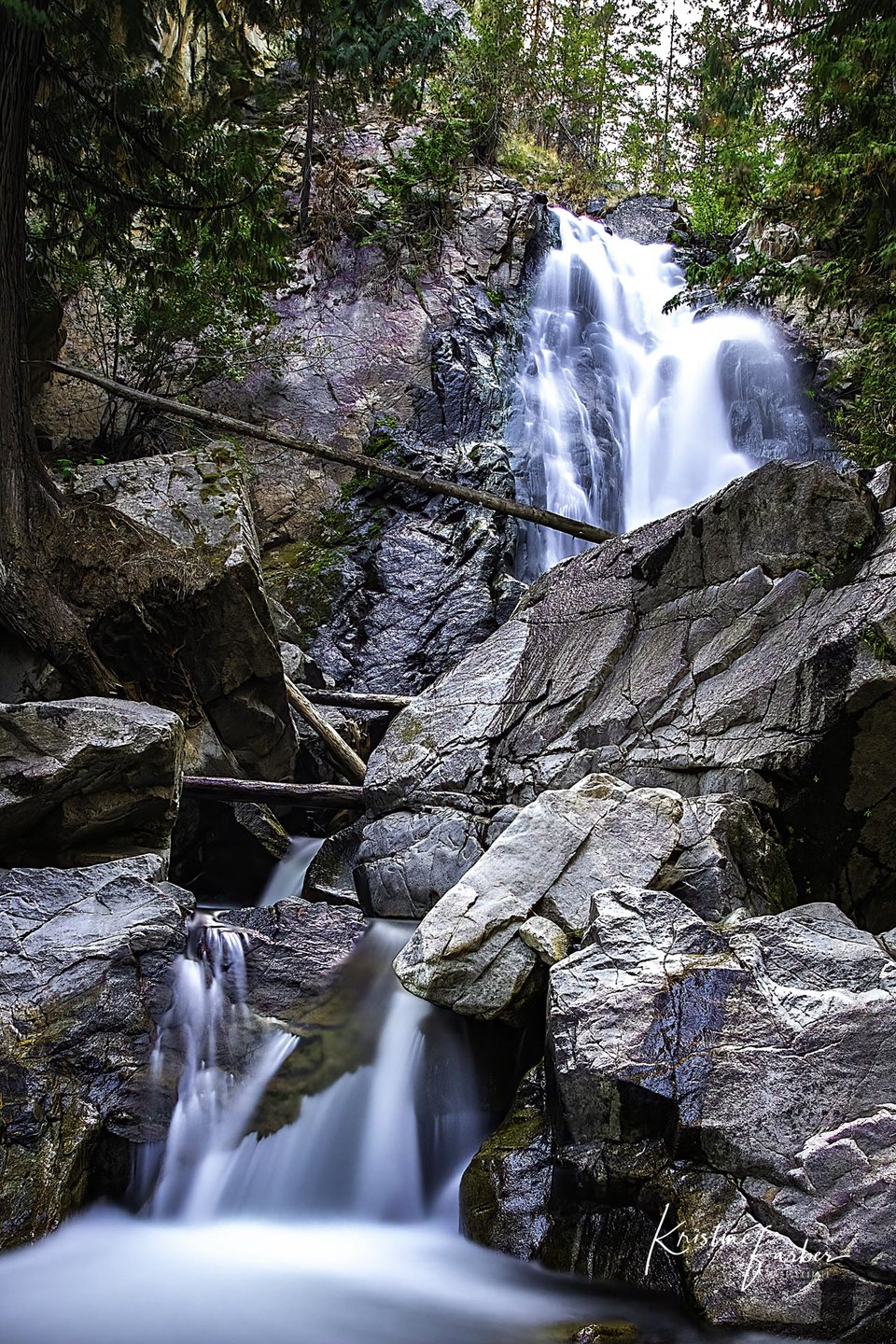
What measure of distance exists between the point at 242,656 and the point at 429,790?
231 centimetres

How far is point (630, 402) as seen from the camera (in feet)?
47.5

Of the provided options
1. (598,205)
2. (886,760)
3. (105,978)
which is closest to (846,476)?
(886,760)

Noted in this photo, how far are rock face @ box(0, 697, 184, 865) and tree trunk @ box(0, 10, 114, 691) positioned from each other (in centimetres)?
118

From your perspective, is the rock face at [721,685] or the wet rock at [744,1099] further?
the rock face at [721,685]

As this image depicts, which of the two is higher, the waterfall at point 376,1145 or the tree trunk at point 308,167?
the tree trunk at point 308,167

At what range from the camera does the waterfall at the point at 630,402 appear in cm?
1317

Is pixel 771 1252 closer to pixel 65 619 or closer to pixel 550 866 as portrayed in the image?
pixel 550 866

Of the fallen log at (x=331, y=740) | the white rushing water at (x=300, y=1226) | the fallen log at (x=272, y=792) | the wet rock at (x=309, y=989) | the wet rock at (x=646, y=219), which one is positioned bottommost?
the white rushing water at (x=300, y=1226)

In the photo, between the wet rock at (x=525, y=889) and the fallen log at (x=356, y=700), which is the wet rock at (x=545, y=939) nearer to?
the wet rock at (x=525, y=889)

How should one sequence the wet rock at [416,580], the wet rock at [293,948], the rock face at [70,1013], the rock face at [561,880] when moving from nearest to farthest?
the rock face at [70,1013] < the rock face at [561,880] < the wet rock at [293,948] < the wet rock at [416,580]

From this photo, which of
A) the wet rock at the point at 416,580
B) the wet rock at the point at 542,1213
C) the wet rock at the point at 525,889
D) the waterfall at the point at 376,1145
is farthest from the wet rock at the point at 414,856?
the wet rock at the point at 416,580

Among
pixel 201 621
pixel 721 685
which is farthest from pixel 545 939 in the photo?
pixel 201 621

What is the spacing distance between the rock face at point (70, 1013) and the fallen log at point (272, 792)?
6.22ft

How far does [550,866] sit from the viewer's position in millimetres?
4777
